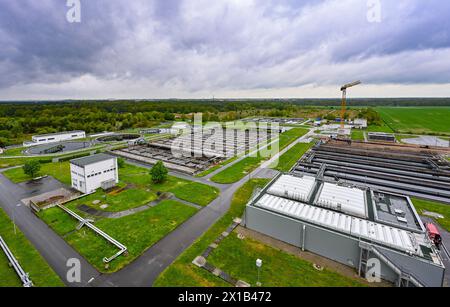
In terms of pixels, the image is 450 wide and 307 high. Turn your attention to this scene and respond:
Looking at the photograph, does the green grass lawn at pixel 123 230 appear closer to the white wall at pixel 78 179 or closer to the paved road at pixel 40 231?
the paved road at pixel 40 231

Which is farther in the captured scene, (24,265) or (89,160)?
(89,160)

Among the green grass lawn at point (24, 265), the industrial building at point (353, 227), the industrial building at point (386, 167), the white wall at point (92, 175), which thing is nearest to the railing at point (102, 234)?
the green grass lawn at point (24, 265)

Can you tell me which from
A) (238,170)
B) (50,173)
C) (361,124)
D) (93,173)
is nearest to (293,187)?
(238,170)

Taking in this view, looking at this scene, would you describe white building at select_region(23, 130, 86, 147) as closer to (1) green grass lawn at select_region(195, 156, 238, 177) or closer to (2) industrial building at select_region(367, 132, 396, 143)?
(1) green grass lawn at select_region(195, 156, 238, 177)

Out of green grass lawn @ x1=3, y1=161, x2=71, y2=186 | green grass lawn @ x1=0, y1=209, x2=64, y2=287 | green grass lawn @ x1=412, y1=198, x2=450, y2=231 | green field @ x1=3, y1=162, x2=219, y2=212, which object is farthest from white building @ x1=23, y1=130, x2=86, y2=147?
green grass lawn @ x1=412, y1=198, x2=450, y2=231

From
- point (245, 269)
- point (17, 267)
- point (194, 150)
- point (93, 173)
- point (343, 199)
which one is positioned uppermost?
point (194, 150)

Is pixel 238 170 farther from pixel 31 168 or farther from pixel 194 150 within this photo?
pixel 31 168
